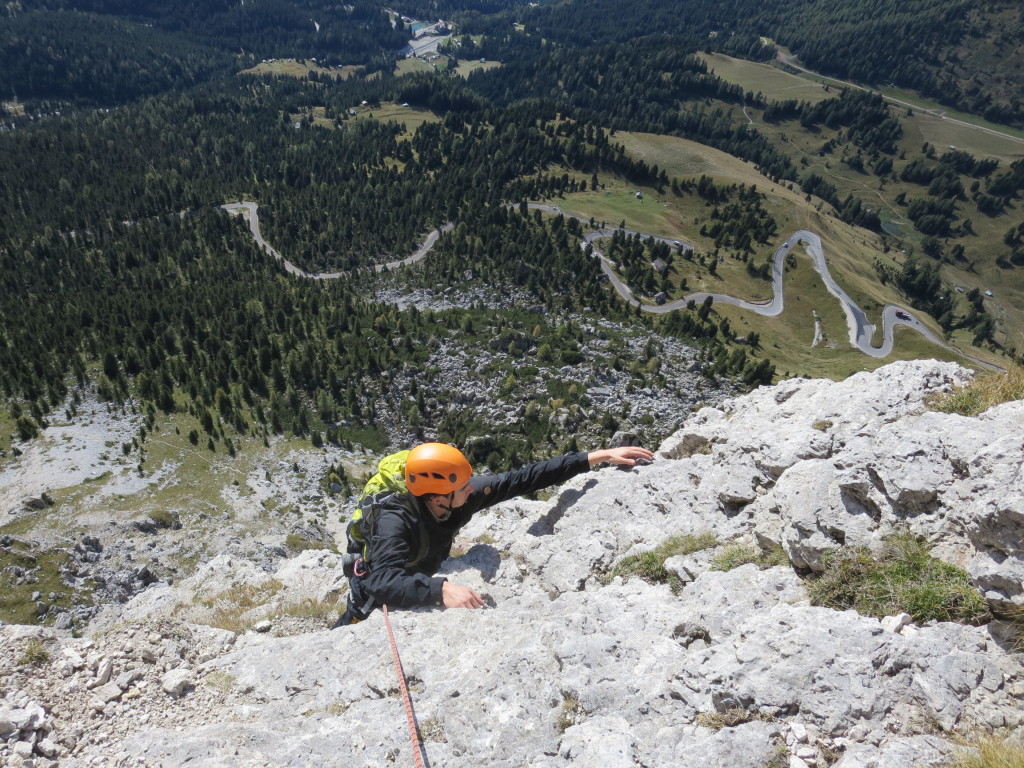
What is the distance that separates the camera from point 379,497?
10.0 m

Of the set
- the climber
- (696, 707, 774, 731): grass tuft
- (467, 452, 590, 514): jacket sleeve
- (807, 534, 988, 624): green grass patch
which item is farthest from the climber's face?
(807, 534, 988, 624): green grass patch

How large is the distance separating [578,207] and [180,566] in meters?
125

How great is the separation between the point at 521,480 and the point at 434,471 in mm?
3027

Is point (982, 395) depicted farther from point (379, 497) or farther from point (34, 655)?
point (34, 655)

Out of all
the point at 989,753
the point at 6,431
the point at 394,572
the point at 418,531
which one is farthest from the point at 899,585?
the point at 6,431

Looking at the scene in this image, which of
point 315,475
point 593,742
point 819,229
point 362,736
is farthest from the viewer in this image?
point 819,229

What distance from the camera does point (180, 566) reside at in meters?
34.8

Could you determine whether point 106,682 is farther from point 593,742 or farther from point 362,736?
point 593,742

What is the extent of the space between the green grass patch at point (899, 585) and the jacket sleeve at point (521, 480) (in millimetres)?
5768

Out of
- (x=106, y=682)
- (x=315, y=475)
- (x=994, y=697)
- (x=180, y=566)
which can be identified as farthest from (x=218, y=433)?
(x=994, y=697)

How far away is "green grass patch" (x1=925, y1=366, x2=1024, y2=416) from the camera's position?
9.33 metres

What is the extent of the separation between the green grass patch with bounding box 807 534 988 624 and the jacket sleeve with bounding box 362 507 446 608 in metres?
6.55

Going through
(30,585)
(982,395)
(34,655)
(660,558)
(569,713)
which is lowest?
(30,585)

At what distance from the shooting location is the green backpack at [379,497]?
10023 millimetres
